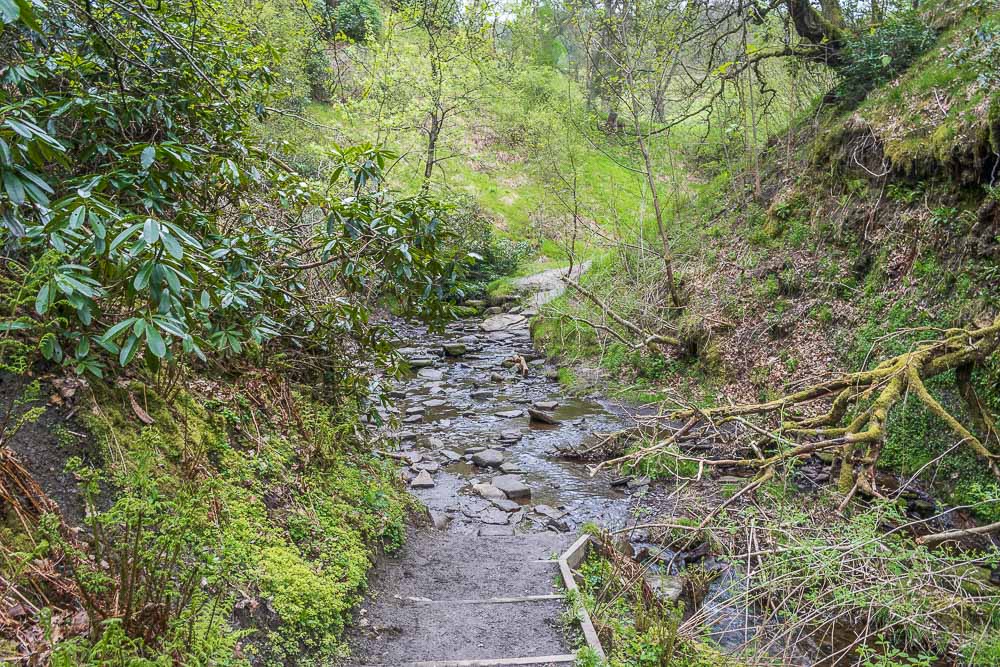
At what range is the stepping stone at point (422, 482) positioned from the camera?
7.53m

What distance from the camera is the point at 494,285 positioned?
19297 mm

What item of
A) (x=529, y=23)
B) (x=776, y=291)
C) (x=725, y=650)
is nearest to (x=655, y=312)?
(x=776, y=291)

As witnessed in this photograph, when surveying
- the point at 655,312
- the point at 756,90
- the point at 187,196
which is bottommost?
the point at 655,312

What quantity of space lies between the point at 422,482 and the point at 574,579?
10.8ft

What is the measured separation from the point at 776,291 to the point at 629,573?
6415 mm

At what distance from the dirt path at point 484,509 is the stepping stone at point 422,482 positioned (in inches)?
0.9

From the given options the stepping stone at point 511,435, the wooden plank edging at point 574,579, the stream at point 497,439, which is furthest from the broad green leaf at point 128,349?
the stepping stone at point 511,435

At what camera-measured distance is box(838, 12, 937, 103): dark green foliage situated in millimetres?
9188

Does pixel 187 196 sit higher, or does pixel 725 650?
pixel 187 196

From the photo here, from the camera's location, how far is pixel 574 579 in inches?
184

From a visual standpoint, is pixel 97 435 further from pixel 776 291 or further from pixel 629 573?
pixel 776 291

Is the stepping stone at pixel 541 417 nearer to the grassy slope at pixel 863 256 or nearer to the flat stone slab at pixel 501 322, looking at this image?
the grassy slope at pixel 863 256

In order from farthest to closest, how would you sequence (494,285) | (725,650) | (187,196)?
(494,285) → (187,196) → (725,650)

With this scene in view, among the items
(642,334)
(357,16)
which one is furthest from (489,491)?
(357,16)
